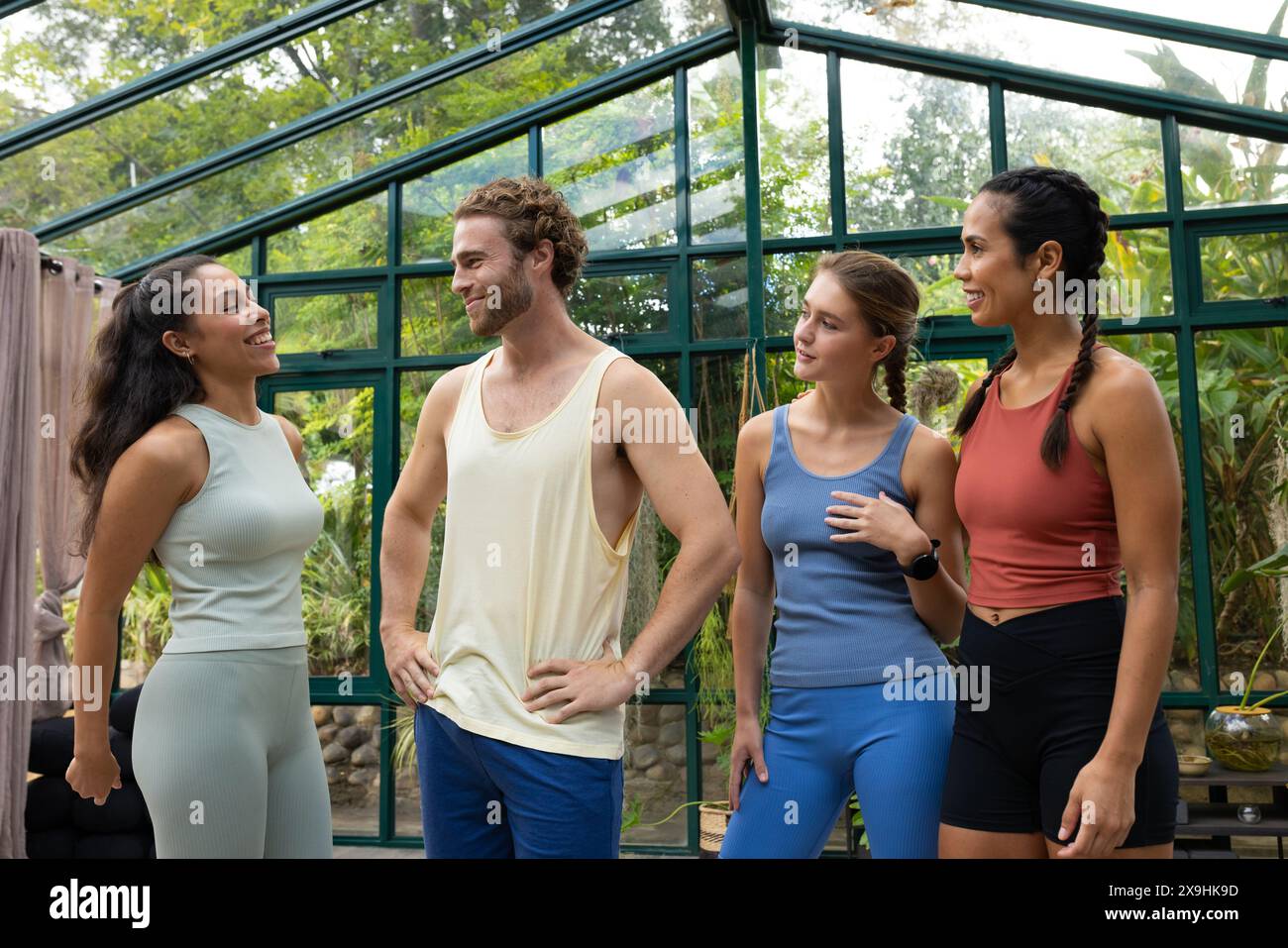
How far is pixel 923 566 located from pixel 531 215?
86 cm

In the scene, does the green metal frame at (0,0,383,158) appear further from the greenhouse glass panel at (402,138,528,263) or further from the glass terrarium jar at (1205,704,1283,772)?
the glass terrarium jar at (1205,704,1283,772)

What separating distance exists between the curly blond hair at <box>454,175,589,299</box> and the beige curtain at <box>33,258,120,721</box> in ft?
12.0

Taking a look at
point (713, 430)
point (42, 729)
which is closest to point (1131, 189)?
point (713, 430)

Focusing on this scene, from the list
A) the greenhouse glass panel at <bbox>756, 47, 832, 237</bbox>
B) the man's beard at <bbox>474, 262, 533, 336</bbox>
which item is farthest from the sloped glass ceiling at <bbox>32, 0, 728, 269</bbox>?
the man's beard at <bbox>474, 262, 533, 336</bbox>

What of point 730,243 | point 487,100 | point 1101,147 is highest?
point 487,100

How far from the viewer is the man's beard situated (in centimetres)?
180

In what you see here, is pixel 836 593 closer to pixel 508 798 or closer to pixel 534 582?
pixel 534 582

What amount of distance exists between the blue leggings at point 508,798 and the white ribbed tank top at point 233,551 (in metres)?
0.36

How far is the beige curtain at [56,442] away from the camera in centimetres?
484

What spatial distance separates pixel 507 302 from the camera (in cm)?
180

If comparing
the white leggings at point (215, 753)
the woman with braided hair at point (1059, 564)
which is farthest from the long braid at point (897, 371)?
the white leggings at point (215, 753)

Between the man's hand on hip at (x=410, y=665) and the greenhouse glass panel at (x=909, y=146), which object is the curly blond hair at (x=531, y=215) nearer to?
the man's hand on hip at (x=410, y=665)

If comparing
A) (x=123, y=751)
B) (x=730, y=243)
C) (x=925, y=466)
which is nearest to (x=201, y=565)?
(x=925, y=466)
